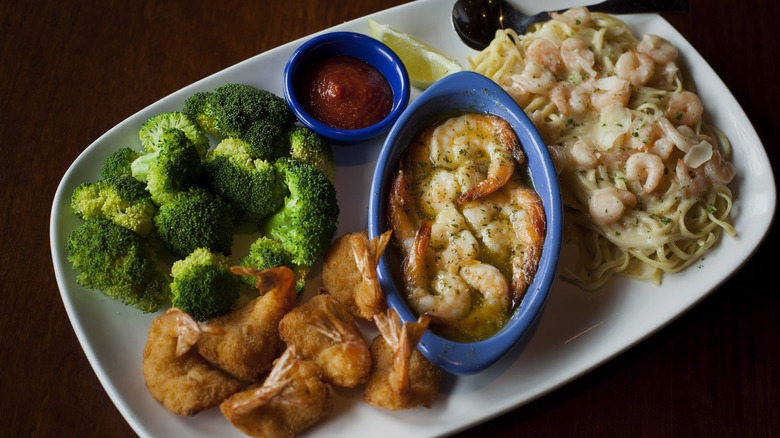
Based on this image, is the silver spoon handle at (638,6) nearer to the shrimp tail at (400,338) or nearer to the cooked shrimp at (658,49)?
the cooked shrimp at (658,49)

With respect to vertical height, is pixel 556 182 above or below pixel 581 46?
below

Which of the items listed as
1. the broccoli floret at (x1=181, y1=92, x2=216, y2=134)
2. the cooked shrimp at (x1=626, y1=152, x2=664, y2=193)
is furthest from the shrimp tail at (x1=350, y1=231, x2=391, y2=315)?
the cooked shrimp at (x1=626, y1=152, x2=664, y2=193)

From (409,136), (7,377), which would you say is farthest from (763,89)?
(7,377)

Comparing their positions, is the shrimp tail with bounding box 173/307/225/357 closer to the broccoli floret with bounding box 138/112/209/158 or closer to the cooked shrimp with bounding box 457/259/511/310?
the broccoli floret with bounding box 138/112/209/158

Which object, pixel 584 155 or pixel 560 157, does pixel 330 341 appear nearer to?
pixel 560 157

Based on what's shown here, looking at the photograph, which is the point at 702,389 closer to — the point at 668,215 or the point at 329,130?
the point at 668,215

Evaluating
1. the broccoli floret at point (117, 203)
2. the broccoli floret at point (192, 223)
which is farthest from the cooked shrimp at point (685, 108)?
the broccoli floret at point (117, 203)
